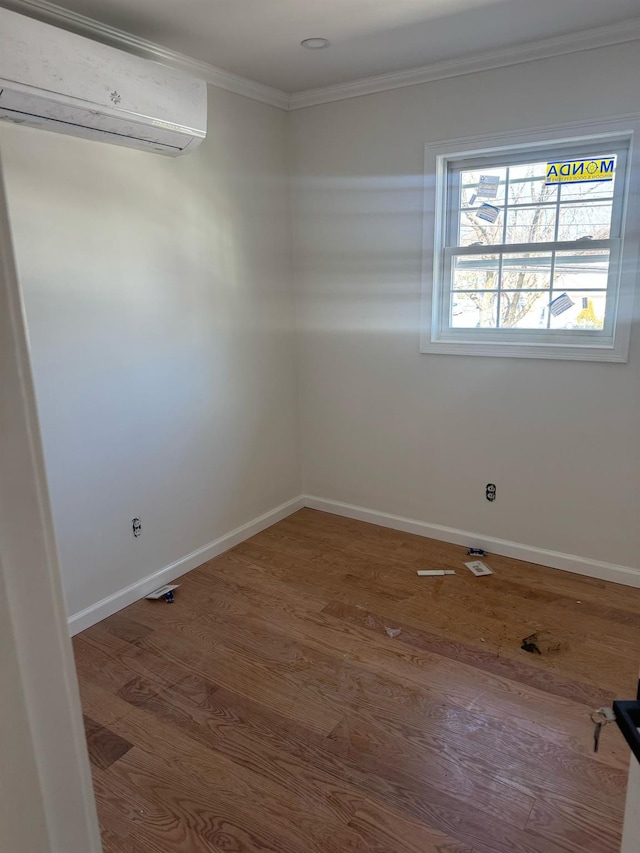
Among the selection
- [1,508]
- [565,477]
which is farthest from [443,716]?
[1,508]

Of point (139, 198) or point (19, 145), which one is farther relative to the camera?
point (139, 198)

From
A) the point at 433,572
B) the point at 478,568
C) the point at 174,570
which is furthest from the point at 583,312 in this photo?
the point at 174,570

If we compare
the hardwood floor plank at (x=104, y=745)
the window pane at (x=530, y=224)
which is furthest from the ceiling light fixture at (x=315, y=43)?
the hardwood floor plank at (x=104, y=745)

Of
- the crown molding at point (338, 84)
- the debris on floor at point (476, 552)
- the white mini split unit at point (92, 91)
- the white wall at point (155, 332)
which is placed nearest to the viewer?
the white mini split unit at point (92, 91)

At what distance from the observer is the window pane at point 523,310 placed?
120 inches

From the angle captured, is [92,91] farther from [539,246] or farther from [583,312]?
[583,312]

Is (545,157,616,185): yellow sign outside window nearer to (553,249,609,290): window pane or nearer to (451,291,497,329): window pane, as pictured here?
(553,249,609,290): window pane

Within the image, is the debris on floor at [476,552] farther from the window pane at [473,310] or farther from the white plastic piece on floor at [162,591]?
the white plastic piece on floor at [162,591]

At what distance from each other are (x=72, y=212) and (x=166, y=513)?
4.98ft

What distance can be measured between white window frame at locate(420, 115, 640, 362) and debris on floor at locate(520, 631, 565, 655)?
1330mm

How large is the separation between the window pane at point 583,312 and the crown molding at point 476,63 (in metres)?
1.08

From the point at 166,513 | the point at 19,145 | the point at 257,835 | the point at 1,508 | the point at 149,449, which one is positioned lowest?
the point at 257,835

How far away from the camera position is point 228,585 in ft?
10.2

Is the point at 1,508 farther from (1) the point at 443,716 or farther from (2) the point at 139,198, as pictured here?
(2) the point at 139,198
